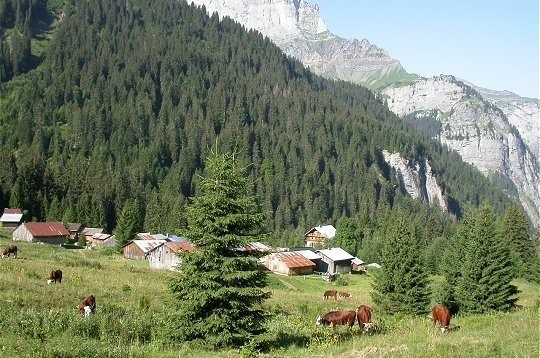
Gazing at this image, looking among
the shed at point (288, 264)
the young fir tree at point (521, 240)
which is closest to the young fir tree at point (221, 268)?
the shed at point (288, 264)

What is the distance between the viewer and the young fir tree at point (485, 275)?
38.4 m

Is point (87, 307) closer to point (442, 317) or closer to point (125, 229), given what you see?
point (442, 317)

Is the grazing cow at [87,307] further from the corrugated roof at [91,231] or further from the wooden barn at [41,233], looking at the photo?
the corrugated roof at [91,231]

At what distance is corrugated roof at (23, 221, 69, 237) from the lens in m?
86.5

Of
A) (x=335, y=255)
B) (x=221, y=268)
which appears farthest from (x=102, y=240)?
(x=221, y=268)

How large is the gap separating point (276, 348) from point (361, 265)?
300ft

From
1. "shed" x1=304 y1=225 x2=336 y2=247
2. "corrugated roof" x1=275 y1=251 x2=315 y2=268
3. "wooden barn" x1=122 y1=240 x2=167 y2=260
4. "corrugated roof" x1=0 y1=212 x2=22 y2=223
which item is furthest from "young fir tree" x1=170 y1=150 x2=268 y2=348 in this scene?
"shed" x1=304 y1=225 x2=336 y2=247

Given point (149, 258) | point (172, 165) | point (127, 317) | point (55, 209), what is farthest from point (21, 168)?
point (127, 317)

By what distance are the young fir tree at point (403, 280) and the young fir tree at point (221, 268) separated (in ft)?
71.5

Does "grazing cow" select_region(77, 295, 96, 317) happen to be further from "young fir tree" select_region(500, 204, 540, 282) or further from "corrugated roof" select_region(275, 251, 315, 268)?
"young fir tree" select_region(500, 204, 540, 282)

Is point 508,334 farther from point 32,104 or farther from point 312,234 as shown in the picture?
point 32,104

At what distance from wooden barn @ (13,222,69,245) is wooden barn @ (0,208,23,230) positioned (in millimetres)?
9681

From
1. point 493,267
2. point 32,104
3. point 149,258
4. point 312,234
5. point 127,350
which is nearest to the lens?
point 127,350

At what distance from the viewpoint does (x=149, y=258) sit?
77.0m
